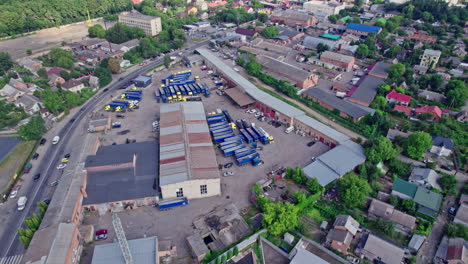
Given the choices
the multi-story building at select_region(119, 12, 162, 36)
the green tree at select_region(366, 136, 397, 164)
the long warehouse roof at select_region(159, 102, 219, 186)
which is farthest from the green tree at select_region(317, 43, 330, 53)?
the multi-story building at select_region(119, 12, 162, 36)

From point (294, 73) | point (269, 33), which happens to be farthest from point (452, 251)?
point (269, 33)

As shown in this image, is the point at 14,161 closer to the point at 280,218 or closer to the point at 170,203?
the point at 170,203

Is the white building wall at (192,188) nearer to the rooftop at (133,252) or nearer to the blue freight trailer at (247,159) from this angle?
the blue freight trailer at (247,159)

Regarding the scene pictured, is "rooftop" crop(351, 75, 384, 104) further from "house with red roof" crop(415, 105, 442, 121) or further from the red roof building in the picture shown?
"house with red roof" crop(415, 105, 442, 121)

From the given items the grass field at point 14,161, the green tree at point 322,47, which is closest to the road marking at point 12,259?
the grass field at point 14,161

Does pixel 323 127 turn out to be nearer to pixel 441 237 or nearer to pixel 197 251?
pixel 441 237
